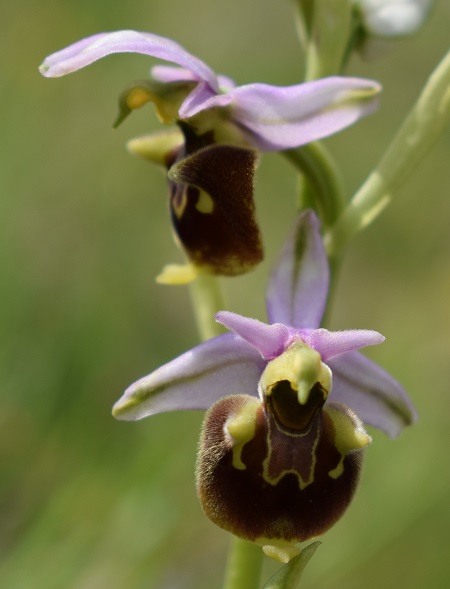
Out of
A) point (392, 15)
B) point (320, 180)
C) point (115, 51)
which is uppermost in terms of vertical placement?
point (115, 51)

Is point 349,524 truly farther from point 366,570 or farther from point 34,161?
point 34,161

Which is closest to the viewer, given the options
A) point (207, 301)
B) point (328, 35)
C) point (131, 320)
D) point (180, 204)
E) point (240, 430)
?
point (240, 430)

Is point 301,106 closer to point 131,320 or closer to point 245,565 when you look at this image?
point 245,565

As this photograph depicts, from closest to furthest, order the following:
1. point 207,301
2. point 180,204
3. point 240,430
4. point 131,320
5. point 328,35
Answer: point 240,430 → point 180,204 → point 328,35 → point 207,301 → point 131,320

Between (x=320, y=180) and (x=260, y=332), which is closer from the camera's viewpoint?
(x=260, y=332)

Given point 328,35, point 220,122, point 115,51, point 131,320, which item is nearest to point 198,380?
point 220,122

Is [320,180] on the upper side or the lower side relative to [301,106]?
lower
